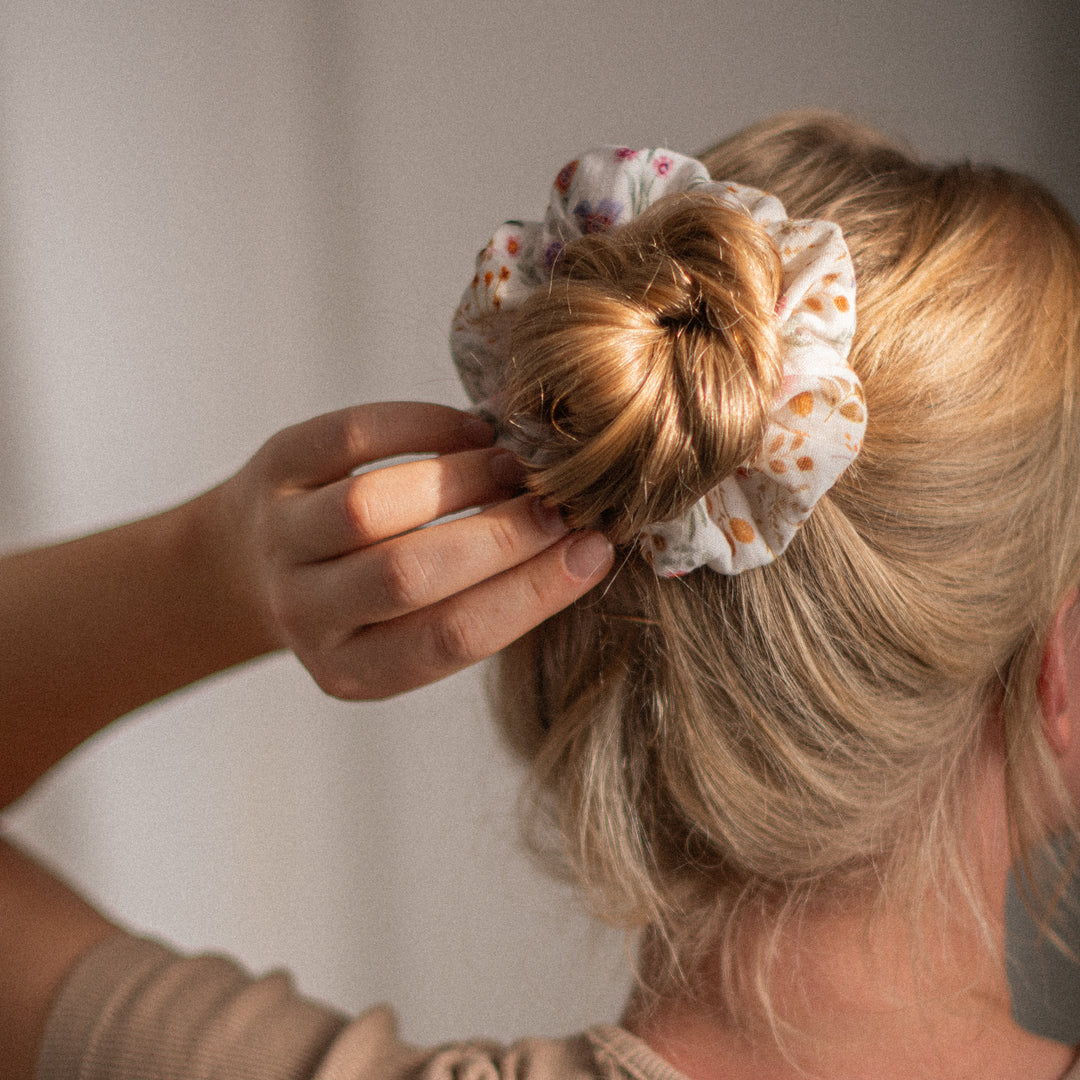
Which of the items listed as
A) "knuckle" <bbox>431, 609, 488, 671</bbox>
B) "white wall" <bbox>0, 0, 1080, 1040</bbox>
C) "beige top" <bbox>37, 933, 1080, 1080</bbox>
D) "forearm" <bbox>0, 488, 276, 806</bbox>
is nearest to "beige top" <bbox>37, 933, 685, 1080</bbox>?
"beige top" <bbox>37, 933, 1080, 1080</bbox>

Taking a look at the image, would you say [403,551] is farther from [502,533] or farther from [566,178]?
[566,178]

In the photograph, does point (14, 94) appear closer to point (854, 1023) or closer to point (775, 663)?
point (775, 663)

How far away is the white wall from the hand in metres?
0.72

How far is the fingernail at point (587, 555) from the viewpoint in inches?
22.2

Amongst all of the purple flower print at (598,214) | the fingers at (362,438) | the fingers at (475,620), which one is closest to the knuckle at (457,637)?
the fingers at (475,620)

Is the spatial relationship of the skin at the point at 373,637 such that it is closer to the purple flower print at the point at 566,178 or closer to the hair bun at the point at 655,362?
the hair bun at the point at 655,362

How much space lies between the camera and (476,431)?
2.03 feet

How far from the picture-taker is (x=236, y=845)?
4.82 feet

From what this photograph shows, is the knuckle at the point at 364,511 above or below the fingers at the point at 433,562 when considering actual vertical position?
above

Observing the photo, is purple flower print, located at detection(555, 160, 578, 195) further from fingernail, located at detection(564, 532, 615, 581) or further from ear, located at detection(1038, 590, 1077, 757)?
ear, located at detection(1038, 590, 1077, 757)

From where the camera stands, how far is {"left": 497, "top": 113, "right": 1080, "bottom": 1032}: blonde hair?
526mm

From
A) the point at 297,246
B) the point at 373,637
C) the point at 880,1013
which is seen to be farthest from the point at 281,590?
the point at 297,246

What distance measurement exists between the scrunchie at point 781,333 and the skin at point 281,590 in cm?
6

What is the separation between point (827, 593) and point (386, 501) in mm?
300
